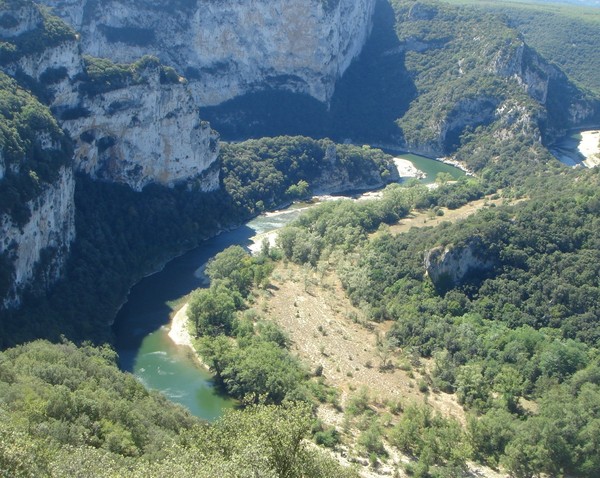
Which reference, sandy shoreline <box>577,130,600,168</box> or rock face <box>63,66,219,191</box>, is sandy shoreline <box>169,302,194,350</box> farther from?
sandy shoreline <box>577,130,600,168</box>

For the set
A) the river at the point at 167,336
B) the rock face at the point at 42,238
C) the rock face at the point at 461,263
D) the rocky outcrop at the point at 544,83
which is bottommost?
the river at the point at 167,336

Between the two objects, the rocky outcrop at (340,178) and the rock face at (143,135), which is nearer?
the rock face at (143,135)

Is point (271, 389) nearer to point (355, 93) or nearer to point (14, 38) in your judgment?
point (14, 38)

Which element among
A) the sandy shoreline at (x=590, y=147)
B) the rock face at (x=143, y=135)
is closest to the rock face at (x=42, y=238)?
the rock face at (x=143, y=135)

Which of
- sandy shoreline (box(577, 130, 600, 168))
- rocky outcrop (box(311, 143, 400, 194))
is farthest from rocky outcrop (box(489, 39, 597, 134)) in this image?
rocky outcrop (box(311, 143, 400, 194))

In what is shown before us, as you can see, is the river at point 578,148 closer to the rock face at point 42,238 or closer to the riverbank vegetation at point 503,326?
the riverbank vegetation at point 503,326

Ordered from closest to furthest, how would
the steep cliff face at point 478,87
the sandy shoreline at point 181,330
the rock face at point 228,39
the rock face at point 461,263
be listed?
the sandy shoreline at point 181,330 → the rock face at point 461,263 → the steep cliff face at point 478,87 → the rock face at point 228,39

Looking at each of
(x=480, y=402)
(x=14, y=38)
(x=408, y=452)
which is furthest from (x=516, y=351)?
(x=14, y=38)
